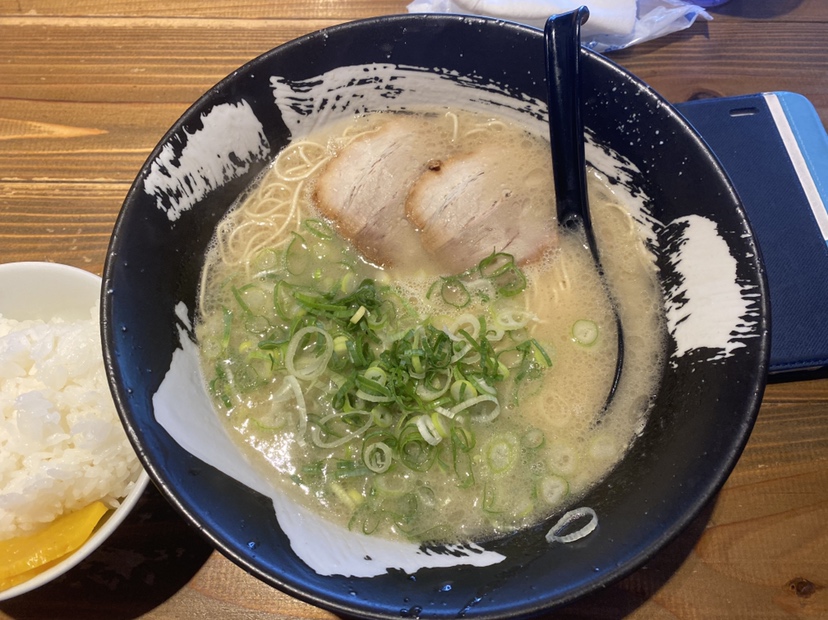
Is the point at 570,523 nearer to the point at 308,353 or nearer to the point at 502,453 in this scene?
the point at 502,453

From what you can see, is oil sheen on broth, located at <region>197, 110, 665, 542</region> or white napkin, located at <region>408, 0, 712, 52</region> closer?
oil sheen on broth, located at <region>197, 110, 665, 542</region>

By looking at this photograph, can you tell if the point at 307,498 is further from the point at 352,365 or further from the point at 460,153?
the point at 460,153

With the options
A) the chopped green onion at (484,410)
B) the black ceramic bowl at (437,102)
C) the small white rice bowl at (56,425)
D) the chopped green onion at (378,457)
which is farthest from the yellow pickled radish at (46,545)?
the chopped green onion at (484,410)

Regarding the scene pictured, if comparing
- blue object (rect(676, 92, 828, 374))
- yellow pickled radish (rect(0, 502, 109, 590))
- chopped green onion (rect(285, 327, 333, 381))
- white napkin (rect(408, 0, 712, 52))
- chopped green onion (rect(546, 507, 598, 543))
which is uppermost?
white napkin (rect(408, 0, 712, 52))

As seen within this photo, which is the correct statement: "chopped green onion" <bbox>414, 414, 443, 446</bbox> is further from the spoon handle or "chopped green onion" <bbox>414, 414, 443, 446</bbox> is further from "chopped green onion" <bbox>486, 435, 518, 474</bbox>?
the spoon handle

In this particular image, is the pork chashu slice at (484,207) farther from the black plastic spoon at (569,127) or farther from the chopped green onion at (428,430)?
the chopped green onion at (428,430)

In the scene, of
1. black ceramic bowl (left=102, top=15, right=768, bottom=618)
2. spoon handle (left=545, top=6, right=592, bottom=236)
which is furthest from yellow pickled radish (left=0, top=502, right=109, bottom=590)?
spoon handle (left=545, top=6, right=592, bottom=236)

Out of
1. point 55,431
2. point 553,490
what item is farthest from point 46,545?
point 553,490
